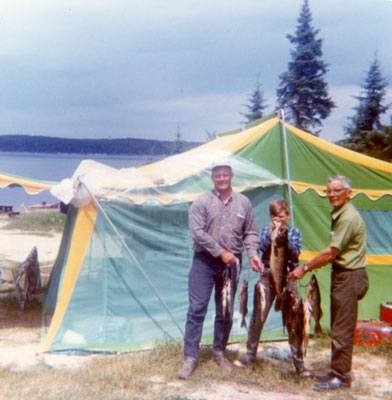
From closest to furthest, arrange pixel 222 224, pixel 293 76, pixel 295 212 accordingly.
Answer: pixel 222 224 < pixel 295 212 < pixel 293 76

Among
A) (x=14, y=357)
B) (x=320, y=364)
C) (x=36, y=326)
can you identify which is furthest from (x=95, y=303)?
(x=320, y=364)

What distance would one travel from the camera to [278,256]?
13.4 ft

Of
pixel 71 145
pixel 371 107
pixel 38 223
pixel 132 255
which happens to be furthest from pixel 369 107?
pixel 71 145

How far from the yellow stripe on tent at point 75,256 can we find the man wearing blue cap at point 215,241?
137 centimetres

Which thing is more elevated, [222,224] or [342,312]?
[222,224]

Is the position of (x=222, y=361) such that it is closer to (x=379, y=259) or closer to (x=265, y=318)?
(x=265, y=318)

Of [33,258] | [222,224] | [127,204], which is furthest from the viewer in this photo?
[33,258]

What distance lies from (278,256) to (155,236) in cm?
167

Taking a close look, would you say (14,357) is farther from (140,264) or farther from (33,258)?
(33,258)

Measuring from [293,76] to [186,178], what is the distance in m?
17.5

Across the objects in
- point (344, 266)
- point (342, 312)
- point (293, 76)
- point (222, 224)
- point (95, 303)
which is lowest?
point (95, 303)

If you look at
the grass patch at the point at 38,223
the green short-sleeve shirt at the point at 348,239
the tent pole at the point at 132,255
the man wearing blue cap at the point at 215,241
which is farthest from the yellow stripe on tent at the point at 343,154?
the grass patch at the point at 38,223

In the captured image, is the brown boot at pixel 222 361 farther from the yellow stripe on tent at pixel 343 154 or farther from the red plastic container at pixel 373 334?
the yellow stripe on tent at pixel 343 154

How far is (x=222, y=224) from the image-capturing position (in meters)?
4.28
